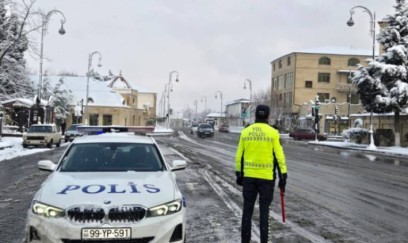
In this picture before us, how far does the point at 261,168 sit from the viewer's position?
6324 millimetres

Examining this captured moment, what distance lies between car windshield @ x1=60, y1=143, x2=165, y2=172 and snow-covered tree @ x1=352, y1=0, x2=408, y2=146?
3673 cm

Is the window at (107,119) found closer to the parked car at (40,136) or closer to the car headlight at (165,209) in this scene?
the parked car at (40,136)

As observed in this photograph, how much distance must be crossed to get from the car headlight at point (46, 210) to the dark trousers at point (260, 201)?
234cm

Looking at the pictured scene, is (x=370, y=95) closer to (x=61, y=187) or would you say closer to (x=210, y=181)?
(x=210, y=181)

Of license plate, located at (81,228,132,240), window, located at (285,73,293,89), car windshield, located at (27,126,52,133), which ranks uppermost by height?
window, located at (285,73,293,89)

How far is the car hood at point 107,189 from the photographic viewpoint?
5320 millimetres

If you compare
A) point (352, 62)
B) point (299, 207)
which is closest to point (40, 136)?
point (299, 207)

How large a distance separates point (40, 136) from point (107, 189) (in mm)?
28746

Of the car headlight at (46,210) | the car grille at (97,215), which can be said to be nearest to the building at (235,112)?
the car headlight at (46,210)

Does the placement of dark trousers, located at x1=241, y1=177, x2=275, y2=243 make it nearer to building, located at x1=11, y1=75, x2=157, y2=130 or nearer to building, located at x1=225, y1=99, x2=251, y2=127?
building, located at x1=11, y1=75, x2=157, y2=130

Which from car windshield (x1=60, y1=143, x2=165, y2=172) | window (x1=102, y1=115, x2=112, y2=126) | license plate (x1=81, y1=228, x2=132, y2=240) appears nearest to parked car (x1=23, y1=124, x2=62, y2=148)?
car windshield (x1=60, y1=143, x2=165, y2=172)

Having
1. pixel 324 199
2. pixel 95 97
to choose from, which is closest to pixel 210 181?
pixel 324 199

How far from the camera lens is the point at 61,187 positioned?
18.9ft

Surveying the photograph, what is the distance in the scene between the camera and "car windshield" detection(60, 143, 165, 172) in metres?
6.90
